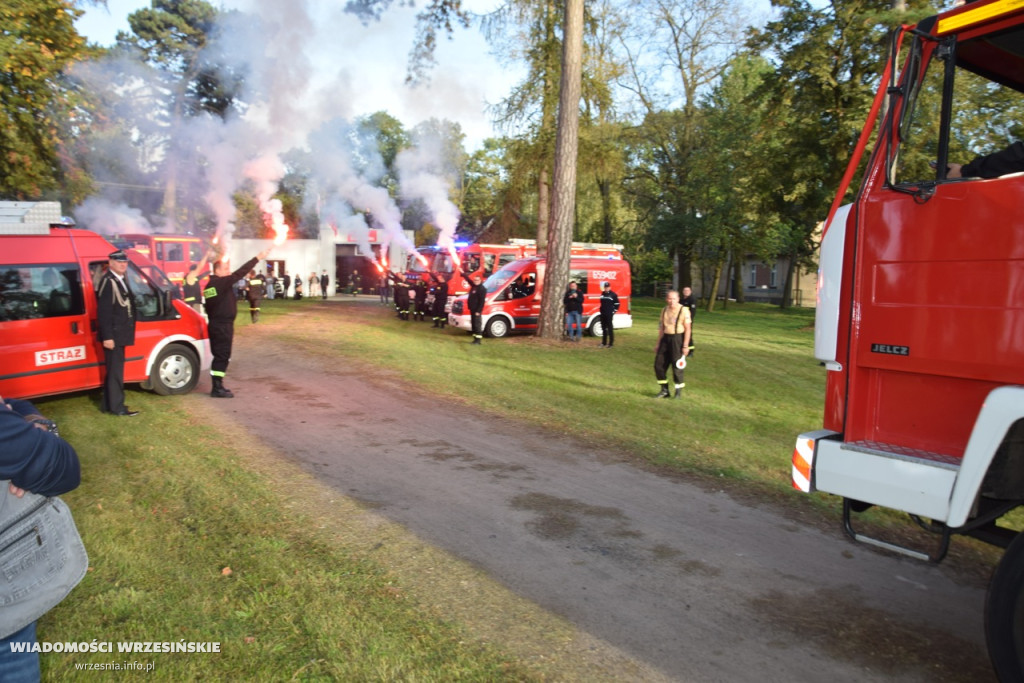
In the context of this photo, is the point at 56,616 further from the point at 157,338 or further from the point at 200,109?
the point at 200,109

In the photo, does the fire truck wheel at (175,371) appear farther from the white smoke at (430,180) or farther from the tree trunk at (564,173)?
the white smoke at (430,180)

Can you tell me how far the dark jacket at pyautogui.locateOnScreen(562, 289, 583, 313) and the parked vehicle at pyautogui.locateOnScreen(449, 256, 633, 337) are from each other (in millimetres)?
691

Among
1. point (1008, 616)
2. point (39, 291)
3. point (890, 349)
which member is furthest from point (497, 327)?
point (1008, 616)

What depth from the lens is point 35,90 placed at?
483 inches

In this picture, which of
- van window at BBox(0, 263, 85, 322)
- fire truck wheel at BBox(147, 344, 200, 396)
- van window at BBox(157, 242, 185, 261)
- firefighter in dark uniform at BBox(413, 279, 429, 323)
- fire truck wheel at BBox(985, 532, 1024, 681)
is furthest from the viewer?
van window at BBox(157, 242, 185, 261)

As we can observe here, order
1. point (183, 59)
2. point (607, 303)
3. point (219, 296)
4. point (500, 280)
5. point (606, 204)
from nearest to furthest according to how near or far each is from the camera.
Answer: point (219, 296) < point (607, 303) < point (500, 280) < point (183, 59) < point (606, 204)

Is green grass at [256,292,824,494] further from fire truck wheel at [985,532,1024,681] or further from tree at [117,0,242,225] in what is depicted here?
tree at [117,0,242,225]

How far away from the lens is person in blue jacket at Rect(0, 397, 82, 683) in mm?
2380

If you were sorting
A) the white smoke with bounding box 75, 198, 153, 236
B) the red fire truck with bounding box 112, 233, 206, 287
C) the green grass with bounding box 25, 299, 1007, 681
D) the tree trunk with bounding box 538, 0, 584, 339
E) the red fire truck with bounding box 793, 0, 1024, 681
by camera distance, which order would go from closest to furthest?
the red fire truck with bounding box 793, 0, 1024, 681, the green grass with bounding box 25, 299, 1007, 681, the tree trunk with bounding box 538, 0, 584, 339, the red fire truck with bounding box 112, 233, 206, 287, the white smoke with bounding box 75, 198, 153, 236

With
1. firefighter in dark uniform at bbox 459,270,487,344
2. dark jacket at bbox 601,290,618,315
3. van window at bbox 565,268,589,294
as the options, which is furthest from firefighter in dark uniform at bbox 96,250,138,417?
van window at bbox 565,268,589,294

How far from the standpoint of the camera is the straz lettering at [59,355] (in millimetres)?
8469

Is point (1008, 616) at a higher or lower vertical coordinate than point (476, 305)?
lower

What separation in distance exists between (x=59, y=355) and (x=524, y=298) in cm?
1262

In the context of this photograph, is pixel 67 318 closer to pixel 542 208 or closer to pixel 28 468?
pixel 28 468
